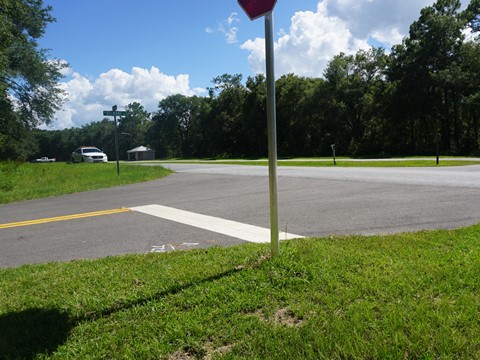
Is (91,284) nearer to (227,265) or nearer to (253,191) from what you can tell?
(227,265)

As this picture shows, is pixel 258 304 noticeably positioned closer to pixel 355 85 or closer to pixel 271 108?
Result: pixel 271 108

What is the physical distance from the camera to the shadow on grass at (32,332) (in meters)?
2.83

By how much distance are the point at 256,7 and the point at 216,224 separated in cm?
411

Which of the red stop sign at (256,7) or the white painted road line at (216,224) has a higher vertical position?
the red stop sign at (256,7)

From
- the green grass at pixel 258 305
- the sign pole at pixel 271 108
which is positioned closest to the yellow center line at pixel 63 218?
the green grass at pixel 258 305

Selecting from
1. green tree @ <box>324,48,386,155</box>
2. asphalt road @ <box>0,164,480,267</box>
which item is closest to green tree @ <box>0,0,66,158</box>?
asphalt road @ <box>0,164,480,267</box>

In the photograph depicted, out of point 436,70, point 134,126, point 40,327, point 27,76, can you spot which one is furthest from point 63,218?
point 134,126

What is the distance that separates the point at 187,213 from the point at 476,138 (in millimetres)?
40581

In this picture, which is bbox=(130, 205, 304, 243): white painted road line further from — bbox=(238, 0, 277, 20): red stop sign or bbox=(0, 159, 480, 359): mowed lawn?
bbox=(238, 0, 277, 20): red stop sign

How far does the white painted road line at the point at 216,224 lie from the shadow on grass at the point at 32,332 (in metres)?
3.02

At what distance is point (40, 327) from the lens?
124 inches

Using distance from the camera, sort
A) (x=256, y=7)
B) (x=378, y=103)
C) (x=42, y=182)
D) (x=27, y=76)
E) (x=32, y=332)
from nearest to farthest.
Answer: (x=32, y=332) < (x=256, y=7) < (x=42, y=182) < (x=27, y=76) < (x=378, y=103)

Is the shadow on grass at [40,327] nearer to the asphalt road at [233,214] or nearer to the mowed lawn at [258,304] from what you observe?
the mowed lawn at [258,304]

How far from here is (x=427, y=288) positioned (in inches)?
132
